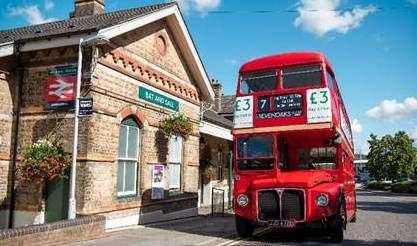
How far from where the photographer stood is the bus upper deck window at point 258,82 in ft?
40.2

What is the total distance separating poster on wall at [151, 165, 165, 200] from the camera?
15414 mm

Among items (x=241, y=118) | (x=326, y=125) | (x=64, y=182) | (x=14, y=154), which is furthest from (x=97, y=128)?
(x=326, y=125)

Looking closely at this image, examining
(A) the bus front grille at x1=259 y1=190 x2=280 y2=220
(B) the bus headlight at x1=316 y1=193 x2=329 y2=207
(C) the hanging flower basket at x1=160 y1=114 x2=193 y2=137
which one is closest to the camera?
(B) the bus headlight at x1=316 y1=193 x2=329 y2=207

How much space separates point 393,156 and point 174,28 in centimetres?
5347

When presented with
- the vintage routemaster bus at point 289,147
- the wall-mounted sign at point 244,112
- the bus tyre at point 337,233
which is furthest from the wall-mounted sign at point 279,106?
the bus tyre at point 337,233

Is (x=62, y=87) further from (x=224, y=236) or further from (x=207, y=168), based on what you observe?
(x=207, y=168)

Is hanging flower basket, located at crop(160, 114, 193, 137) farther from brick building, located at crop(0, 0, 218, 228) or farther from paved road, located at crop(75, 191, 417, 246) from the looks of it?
paved road, located at crop(75, 191, 417, 246)

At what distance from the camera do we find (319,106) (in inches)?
452

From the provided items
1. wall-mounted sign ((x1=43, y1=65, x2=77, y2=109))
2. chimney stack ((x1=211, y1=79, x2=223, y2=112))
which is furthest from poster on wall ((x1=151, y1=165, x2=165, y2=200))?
chimney stack ((x1=211, y1=79, x2=223, y2=112))

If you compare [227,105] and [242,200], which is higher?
[227,105]

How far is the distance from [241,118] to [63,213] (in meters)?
5.36

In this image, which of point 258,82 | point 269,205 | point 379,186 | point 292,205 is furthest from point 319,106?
point 379,186

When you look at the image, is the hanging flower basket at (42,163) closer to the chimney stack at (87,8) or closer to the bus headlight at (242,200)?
the bus headlight at (242,200)

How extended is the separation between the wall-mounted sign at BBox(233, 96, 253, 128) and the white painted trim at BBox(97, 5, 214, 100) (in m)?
3.91
